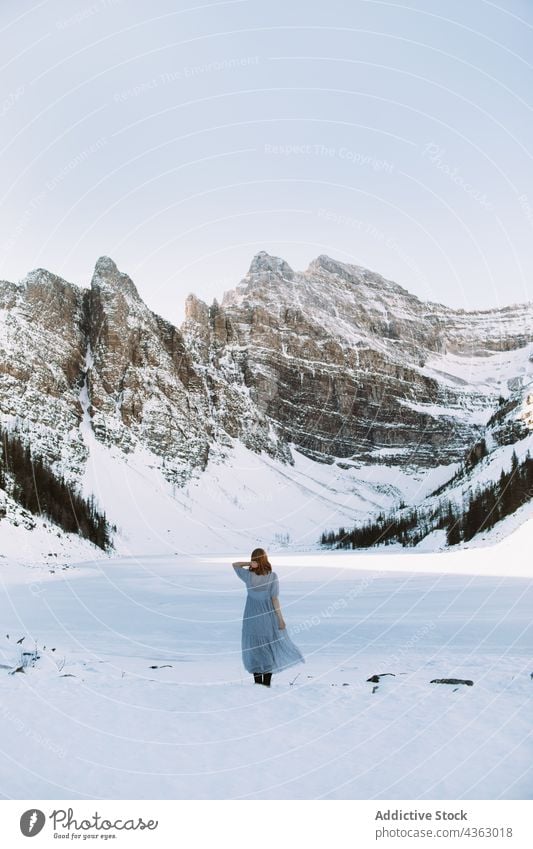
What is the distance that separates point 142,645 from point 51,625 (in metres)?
3.14

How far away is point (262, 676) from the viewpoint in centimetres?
866

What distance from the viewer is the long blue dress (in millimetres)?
8766

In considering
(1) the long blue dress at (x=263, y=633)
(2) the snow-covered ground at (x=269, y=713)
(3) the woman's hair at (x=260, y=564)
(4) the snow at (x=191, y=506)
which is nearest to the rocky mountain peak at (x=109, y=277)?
(4) the snow at (x=191, y=506)

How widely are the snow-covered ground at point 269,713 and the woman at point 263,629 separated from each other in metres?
0.30

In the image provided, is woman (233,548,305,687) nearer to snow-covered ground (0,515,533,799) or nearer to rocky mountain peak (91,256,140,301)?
snow-covered ground (0,515,533,799)

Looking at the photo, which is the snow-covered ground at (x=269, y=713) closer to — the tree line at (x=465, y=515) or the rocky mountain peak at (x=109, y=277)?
the tree line at (x=465, y=515)

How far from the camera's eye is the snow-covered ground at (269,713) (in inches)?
207

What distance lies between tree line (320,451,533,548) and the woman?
5856 cm

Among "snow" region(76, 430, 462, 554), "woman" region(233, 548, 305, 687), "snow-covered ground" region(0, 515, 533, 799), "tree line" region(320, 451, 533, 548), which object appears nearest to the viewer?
"snow-covered ground" region(0, 515, 533, 799)

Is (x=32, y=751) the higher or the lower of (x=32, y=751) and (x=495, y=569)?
the higher

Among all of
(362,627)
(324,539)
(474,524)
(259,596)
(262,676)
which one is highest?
(259,596)

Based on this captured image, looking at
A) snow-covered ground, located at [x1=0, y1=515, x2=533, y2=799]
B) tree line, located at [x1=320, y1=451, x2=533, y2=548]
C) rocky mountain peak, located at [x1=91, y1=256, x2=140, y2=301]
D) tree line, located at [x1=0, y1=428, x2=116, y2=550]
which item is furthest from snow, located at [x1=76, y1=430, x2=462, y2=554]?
snow-covered ground, located at [x1=0, y1=515, x2=533, y2=799]
